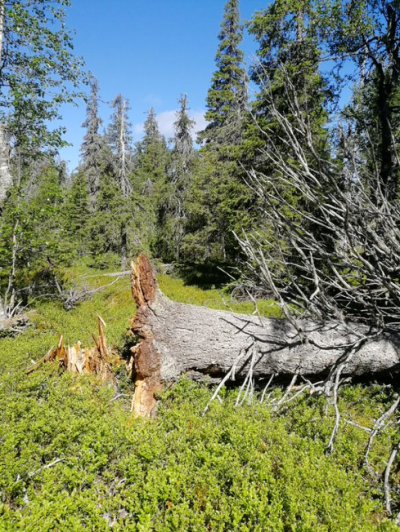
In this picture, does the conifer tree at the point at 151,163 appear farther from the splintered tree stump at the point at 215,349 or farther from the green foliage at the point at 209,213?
the splintered tree stump at the point at 215,349

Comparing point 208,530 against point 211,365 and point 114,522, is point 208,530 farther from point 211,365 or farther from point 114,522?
point 211,365

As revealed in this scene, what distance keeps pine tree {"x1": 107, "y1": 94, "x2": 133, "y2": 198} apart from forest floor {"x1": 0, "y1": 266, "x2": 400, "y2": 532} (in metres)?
20.1

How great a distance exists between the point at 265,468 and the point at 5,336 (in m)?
7.34

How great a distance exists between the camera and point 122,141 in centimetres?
2469

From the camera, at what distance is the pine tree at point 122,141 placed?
920 inches

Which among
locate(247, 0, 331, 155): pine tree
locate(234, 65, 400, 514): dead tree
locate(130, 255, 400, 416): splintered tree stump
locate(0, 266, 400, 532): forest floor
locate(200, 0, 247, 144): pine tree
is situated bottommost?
locate(0, 266, 400, 532): forest floor

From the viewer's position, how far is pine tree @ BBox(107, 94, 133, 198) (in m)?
23.4

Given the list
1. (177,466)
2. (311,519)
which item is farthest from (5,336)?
(311,519)

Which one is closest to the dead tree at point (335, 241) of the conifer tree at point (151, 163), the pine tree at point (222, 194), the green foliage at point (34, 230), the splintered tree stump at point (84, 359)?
the splintered tree stump at point (84, 359)

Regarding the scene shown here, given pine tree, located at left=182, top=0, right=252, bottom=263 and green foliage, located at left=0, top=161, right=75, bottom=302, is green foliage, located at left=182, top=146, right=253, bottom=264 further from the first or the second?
green foliage, located at left=0, top=161, right=75, bottom=302

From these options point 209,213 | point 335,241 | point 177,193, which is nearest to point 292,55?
point 209,213

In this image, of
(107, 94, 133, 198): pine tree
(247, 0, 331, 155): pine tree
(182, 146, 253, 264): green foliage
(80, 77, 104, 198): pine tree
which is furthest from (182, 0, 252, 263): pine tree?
(80, 77, 104, 198): pine tree

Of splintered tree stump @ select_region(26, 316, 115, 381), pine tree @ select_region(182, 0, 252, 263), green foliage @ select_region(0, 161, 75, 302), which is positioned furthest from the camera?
pine tree @ select_region(182, 0, 252, 263)

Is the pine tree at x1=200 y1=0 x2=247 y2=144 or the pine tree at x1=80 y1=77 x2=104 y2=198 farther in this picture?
the pine tree at x1=80 y1=77 x2=104 y2=198
